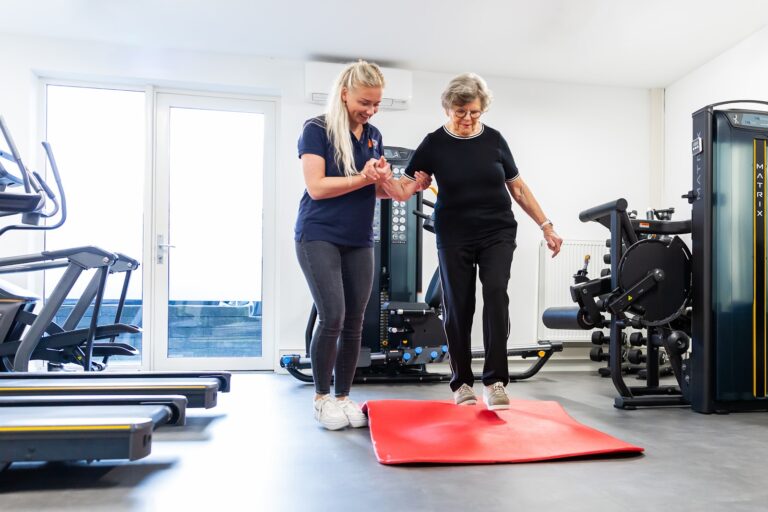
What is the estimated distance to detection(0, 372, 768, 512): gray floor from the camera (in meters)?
1.42

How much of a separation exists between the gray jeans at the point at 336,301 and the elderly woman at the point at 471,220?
0.34m

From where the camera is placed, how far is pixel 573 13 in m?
3.60

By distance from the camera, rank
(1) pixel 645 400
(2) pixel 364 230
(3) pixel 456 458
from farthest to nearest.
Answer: (1) pixel 645 400 → (2) pixel 364 230 → (3) pixel 456 458

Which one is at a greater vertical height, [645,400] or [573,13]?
[573,13]

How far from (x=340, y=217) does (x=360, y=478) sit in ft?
3.07

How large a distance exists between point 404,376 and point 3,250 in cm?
301

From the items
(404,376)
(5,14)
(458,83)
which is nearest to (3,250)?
(5,14)

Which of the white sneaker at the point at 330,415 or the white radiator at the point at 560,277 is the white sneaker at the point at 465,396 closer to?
the white sneaker at the point at 330,415

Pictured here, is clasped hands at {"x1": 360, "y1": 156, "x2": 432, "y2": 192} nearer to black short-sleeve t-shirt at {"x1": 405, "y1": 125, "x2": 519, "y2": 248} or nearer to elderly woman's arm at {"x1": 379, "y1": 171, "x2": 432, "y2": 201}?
elderly woman's arm at {"x1": 379, "y1": 171, "x2": 432, "y2": 201}

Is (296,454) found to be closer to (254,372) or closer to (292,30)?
(254,372)

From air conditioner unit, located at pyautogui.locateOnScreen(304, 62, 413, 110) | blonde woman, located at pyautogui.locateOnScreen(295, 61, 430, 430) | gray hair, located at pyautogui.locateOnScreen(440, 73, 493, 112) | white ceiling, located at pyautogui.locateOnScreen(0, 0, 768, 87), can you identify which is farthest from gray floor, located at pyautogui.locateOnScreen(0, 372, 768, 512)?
air conditioner unit, located at pyautogui.locateOnScreen(304, 62, 413, 110)

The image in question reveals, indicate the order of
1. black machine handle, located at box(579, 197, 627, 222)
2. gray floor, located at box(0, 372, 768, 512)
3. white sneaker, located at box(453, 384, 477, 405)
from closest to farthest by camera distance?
1. gray floor, located at box(0, 372, 768, 512)
2. white sneaker, located at box(453, 384, 477, 405)
3. black machine handle, located at box(579, 197, 627, 222)

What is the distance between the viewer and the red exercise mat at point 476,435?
1.78 metres

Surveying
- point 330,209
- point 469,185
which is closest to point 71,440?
point 330,209
